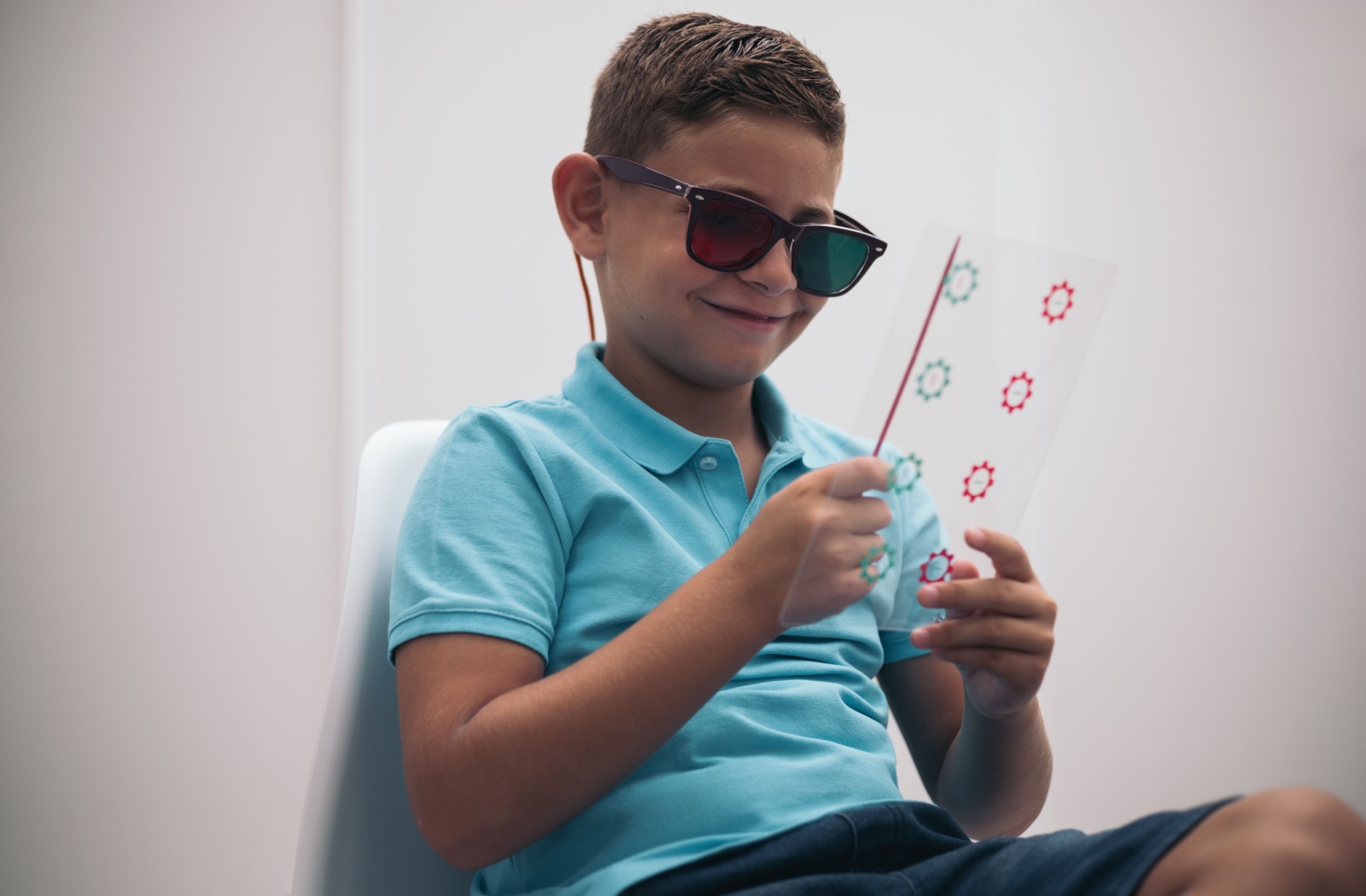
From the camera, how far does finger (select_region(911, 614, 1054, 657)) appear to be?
0.66m

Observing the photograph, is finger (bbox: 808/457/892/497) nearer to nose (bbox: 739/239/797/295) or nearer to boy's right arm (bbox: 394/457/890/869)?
boy's right arm (bbox: 394/457/890/869)

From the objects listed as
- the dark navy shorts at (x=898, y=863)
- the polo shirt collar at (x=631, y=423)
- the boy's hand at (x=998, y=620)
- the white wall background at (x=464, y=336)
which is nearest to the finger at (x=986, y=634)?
the boy's hand at (x=998, y=620)

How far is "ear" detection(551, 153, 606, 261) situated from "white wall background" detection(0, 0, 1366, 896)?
0.64 m

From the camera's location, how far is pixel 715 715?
682 mm

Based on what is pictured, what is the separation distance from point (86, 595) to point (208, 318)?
1.40ft

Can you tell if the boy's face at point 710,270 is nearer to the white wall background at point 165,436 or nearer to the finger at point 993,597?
the finger at point 993,597

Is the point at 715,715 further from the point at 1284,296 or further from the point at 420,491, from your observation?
the point at 1284,296

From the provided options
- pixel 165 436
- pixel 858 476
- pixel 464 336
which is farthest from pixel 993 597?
pixel 165 436

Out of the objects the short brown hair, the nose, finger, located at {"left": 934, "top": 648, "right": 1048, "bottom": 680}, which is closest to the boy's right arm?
finger, located at {"left": 934, "top": 648, "right": 1048, "bottom": 680}

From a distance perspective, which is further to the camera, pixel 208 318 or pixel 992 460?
pixel 208 318

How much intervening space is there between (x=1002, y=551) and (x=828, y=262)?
0.94 feet

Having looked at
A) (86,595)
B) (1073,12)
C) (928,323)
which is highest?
(1073,12)

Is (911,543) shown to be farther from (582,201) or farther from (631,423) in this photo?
(582,201)

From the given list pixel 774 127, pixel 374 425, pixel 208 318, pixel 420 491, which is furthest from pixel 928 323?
pixel 208 318
